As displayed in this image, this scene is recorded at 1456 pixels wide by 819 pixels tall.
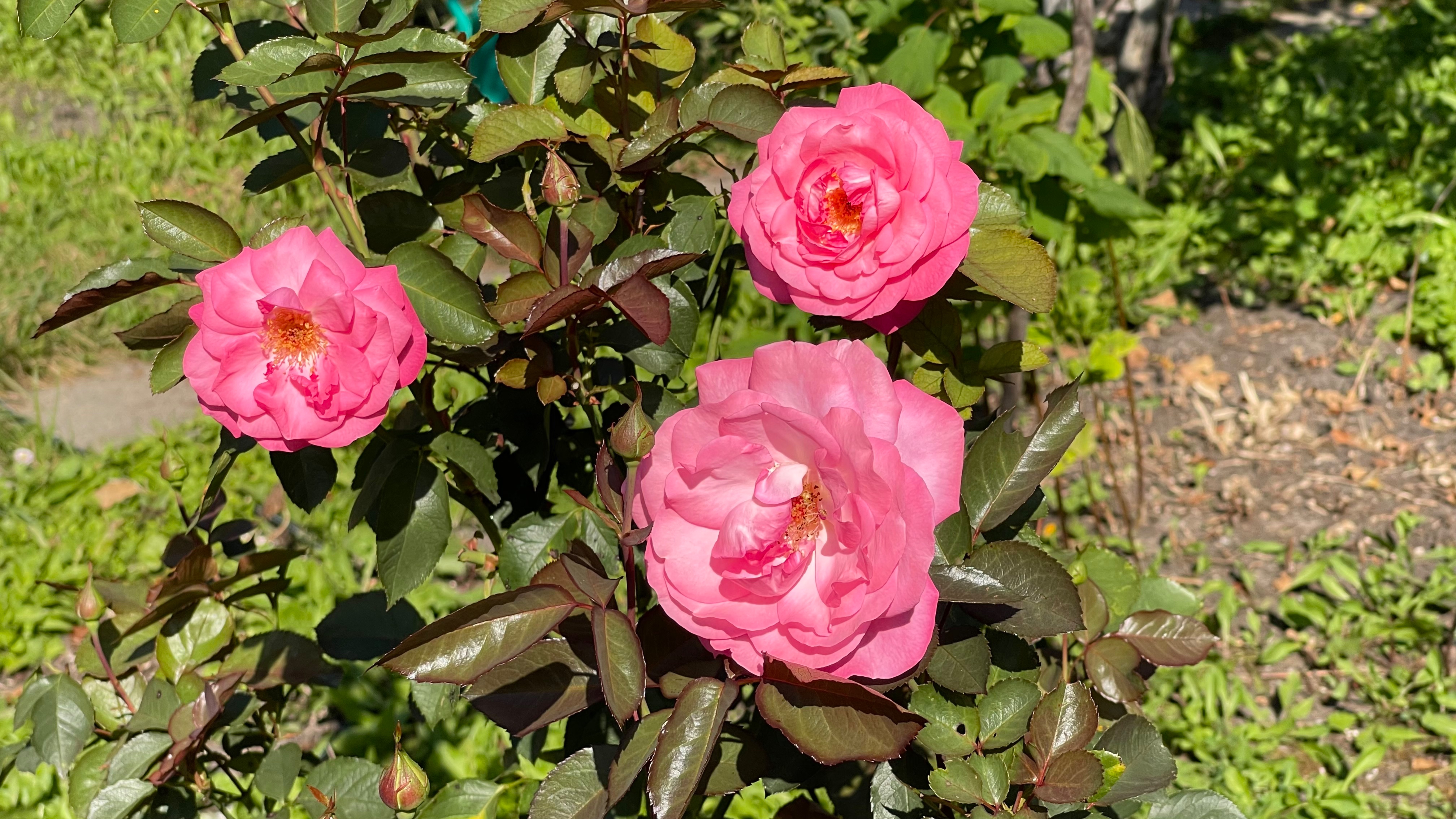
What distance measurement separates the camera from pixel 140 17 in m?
0.99

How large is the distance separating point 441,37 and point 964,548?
62 cm

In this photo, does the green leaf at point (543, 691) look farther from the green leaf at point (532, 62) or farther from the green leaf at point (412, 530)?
the green leaf at point (532, 62)

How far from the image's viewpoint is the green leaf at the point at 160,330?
37.7 inches

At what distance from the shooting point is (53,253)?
13.3 ft

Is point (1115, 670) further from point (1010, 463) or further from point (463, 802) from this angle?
point (463, 802)

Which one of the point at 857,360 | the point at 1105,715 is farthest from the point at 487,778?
the point at 857,360

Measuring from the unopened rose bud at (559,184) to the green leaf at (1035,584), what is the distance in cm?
43

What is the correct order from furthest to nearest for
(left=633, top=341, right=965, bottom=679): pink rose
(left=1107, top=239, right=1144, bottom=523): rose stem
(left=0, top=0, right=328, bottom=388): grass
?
(left=0, top=0, right=328, bottom=388): grass → (left=1107, top=239, right=1144, bottom=523): rose stem → (left=633, top=341, right=965, bottom=679): pink rose

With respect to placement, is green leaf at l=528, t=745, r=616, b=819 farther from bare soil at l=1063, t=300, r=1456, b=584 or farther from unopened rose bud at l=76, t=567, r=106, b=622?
bare soil at l=1063, t=300, r=1456, b=584

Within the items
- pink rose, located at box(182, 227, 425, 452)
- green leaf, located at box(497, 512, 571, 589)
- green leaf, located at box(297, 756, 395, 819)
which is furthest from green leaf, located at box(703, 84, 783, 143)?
green leaf, located at box(297, 756, 395, 819)

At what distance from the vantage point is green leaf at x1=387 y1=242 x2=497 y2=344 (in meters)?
0.94

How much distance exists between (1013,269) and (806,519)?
282 millimetres

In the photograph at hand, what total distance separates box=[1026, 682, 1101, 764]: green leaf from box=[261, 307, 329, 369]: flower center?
2.08 ft

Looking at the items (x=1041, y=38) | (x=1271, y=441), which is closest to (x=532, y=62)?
(x=1041, y=38)
